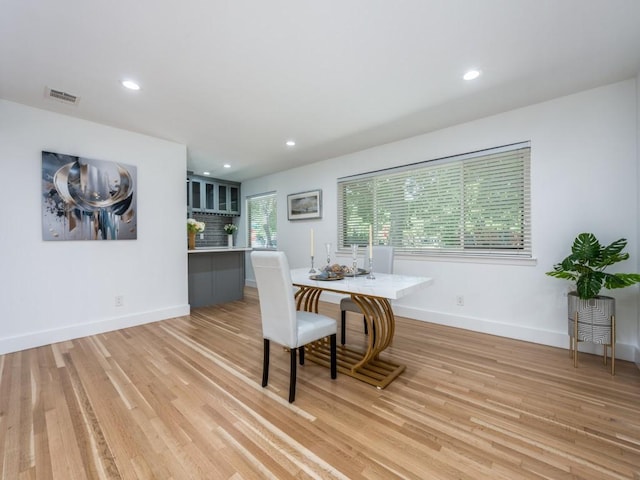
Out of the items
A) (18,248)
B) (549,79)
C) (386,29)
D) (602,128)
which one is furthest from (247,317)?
(602,128)

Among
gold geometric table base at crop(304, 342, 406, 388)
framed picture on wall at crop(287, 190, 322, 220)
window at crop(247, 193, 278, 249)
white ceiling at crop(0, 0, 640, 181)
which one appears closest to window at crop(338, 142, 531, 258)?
white ceiling at crop(0, 0, 640, 181)

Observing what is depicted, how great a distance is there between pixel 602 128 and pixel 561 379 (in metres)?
2.18

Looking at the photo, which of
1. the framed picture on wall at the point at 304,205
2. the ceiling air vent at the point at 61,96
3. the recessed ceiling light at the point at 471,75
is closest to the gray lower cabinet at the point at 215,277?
the framed picture on wall at the point at 304,205

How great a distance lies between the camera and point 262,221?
607 centimetres

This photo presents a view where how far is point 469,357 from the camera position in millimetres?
2516

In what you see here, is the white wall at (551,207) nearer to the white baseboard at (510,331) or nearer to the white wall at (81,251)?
the white baseboard at (510,331)

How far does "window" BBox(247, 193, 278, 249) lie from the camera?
229 inches

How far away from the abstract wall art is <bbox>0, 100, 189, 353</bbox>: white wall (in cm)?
7

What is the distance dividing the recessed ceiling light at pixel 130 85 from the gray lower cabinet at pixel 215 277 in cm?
Answer: 238

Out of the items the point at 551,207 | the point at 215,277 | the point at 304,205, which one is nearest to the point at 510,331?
the point at 551,207

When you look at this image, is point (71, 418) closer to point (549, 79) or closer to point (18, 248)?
point (18, 248)

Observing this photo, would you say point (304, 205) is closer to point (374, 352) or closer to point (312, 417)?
point (374, 352)

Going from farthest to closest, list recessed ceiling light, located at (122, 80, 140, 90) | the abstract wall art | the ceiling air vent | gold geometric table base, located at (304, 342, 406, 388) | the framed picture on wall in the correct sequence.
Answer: the framed picture on wall → the abstract wall art → the ceiling air vent → recessed ceiling light, located at (122, 80, 140, 90) → gold geometric table base, located at (304, 342, 406, 388)

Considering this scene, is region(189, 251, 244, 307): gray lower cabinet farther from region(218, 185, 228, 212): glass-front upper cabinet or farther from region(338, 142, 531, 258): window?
region(338, 142, 531, 258): window
